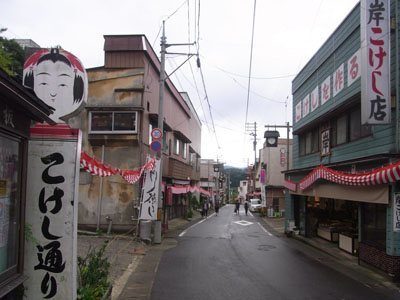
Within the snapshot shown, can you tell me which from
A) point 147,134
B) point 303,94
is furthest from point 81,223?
point 303,94

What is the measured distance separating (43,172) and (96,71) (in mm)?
17549

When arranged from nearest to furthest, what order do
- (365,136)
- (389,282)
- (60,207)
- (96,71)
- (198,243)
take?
(60,207), (389,282), (365,136), (198,243), (96,71)

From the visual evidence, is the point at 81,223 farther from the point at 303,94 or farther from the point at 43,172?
the point at 43,172

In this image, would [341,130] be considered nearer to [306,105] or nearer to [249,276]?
[306,105]

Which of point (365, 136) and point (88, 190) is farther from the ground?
point (365, 136)

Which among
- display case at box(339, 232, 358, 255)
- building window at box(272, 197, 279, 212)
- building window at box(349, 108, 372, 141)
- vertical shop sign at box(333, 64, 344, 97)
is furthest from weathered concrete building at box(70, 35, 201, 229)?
building window at box(272, 197, 279, 212)

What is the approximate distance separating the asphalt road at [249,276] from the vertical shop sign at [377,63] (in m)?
4.82

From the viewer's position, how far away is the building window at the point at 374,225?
14266mm

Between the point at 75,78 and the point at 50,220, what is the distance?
8.31 ft

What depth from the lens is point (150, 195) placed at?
816 inches

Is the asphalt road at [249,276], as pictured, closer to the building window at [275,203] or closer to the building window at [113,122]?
the building window at [113,122]

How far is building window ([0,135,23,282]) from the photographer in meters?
5.72

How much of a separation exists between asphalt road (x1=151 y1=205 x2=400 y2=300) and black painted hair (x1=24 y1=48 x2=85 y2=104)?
16.3 feet

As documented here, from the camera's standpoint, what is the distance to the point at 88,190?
23.3 m
